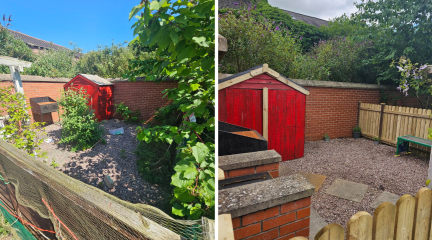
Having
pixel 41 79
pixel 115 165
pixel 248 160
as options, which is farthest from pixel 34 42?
pixel 248 160

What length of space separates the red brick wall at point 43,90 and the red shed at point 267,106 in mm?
601

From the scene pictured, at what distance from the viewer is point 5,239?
1.26m

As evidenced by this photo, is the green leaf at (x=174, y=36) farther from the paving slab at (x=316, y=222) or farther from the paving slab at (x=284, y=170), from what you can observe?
the paving slab at (x=316, y=222)

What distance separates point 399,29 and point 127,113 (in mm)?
1447

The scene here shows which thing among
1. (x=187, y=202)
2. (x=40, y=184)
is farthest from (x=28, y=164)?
A: (x=187, y=202)

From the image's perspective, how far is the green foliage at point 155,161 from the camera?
0.61m

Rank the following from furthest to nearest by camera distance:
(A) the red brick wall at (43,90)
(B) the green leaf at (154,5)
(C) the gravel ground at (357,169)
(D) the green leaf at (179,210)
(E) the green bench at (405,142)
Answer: (E) the green bench at (405,142)
(C) the gravel ground at (357,169)
(A) the red brick wall at (43,90)
(D) the green leaf at (179,210)
(B) the green leaf at (154,5)

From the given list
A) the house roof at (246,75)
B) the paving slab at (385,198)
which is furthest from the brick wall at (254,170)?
the paving slab at (385,198)

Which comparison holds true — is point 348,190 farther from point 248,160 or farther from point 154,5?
point 154,5

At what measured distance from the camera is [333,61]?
2.90 ft

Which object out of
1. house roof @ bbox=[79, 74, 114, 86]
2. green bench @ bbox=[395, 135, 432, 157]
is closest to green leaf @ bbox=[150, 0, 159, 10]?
house roof @ bbox=[79, 74, 114, 86]

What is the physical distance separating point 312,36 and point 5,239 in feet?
7.15

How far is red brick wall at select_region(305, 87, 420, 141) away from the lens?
3.13ft

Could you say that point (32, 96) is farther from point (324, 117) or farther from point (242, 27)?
point (324, 117)
